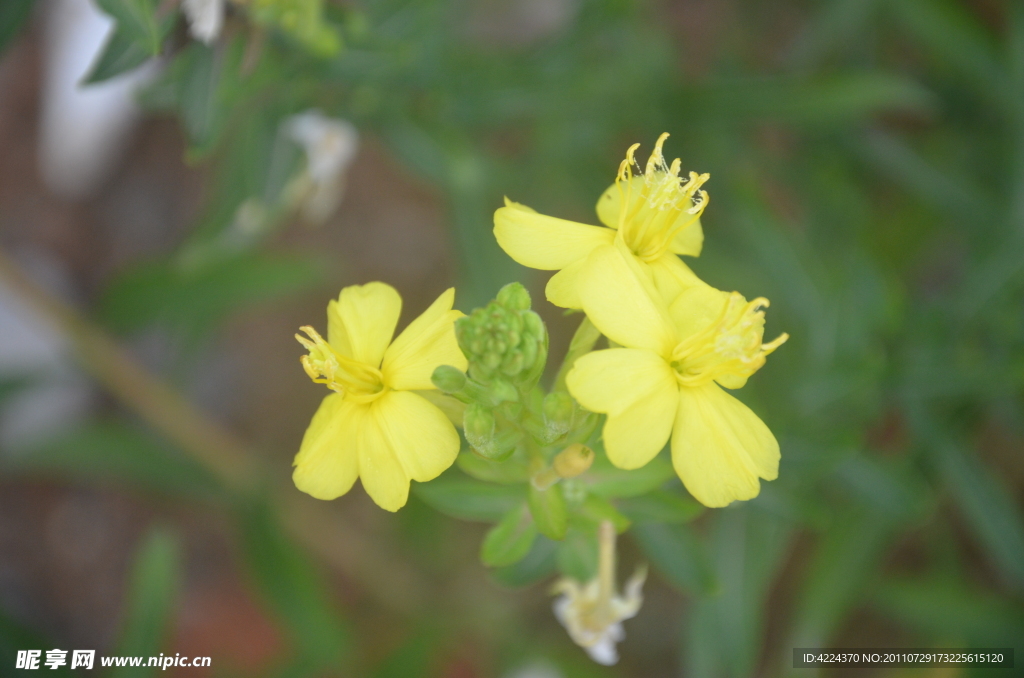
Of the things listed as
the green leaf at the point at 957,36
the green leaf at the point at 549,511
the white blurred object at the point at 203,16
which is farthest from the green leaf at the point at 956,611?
the white blurred object at the point at 203,16

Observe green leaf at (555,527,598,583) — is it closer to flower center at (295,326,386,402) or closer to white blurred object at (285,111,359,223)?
flower center at (295,326,386,402)

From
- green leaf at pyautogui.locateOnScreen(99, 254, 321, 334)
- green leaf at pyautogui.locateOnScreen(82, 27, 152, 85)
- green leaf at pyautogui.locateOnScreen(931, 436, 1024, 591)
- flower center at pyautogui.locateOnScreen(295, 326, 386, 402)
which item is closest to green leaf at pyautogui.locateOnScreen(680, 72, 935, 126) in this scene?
green leaf at pyautogui.locateOnScreen(931, 436, 1024, 591)

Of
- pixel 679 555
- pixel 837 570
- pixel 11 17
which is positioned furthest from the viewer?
pixel 837 570

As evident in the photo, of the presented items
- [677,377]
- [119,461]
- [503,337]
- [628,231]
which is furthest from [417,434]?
[119,461]

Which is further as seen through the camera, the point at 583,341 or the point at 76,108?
the point at 76,108

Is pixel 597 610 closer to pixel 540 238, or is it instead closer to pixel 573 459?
pixel 573 459

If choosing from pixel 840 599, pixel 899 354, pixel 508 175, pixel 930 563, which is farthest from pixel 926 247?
pixel 508 175
